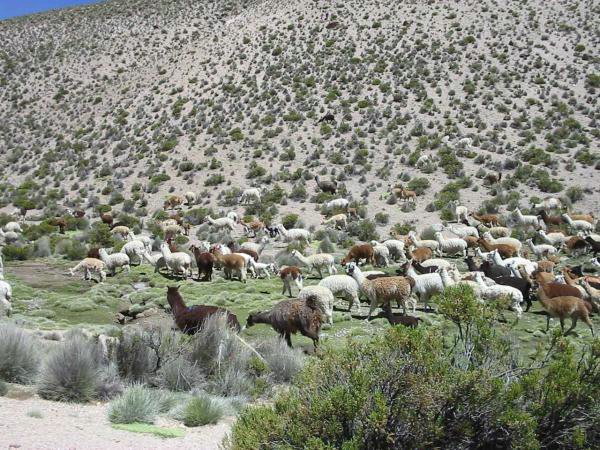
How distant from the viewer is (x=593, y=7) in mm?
51688

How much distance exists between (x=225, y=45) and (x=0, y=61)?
2455 centimetres

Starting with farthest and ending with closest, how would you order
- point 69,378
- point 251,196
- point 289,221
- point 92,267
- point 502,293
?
point 251,196 → point 289,221 → point 92,267 → point 502,293 → point 69,378

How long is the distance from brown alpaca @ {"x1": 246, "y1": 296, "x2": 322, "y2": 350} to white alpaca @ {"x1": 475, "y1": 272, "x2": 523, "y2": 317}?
4718 millimetres

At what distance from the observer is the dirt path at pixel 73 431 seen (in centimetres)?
602

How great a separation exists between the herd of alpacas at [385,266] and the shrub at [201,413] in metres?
2.81

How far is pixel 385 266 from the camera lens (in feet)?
64.0

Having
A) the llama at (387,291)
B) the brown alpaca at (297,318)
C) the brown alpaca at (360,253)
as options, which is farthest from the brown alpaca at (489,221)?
the brown alpaca at (297,318)

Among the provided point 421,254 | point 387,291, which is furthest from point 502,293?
point 421,254

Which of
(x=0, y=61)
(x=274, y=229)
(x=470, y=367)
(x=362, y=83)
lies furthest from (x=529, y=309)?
(x=0, y=61)

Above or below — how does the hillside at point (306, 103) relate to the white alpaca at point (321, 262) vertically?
above

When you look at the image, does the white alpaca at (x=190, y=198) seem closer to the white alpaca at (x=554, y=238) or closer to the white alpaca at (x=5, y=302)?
the white alpaca at (x=554, y=238)

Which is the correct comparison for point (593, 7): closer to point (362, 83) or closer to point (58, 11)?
point (362, 83)

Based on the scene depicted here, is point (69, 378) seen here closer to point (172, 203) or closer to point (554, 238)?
point (554, 238)

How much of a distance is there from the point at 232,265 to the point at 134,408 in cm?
1146
